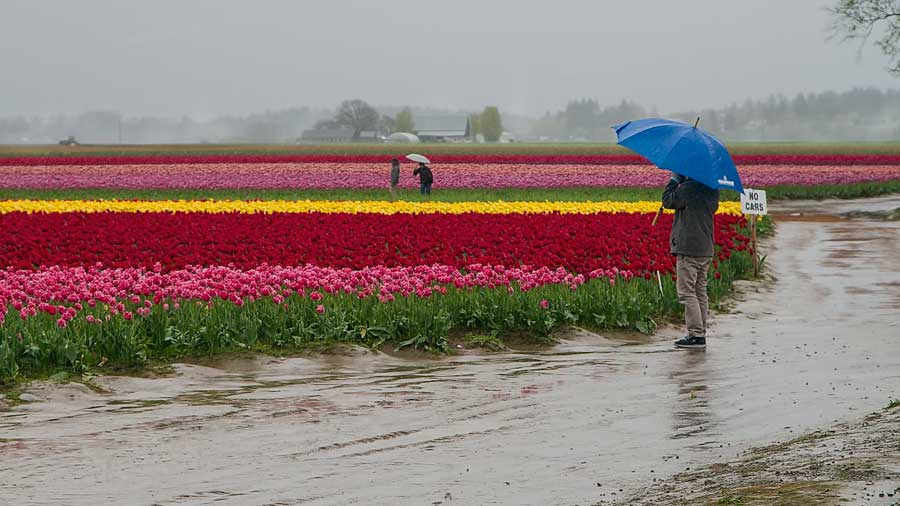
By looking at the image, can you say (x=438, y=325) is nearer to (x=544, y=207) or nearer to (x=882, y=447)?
(x=882, y=447)

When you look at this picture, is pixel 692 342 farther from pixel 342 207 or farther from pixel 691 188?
pixel 342 207

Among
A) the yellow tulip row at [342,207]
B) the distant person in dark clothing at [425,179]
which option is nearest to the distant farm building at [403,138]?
the distant person in dark clothing at [425,179]

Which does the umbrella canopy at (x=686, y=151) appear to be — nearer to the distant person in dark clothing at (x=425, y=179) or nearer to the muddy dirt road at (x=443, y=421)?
the muddy dirt road at (x=443, y=421)

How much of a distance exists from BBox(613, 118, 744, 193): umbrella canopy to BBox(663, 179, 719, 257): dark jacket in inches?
Result: 13.3

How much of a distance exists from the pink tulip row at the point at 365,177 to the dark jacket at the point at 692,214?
31062mm

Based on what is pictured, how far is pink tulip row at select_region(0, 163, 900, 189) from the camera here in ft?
149

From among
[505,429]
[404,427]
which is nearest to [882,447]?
[505,429]

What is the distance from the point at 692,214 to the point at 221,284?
4597 millimetres

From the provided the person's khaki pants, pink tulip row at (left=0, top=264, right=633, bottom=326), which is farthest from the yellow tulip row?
the person's khaki pants

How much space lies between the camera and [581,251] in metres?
17.7

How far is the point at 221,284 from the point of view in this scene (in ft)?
43.3

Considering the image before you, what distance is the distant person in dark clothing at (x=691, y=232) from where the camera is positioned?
521 inches

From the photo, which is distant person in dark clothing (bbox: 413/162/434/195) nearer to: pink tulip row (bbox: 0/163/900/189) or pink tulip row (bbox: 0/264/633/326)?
pink tulip row (bbox: 0/163/900/189)

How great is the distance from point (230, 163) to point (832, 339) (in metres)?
47.9
